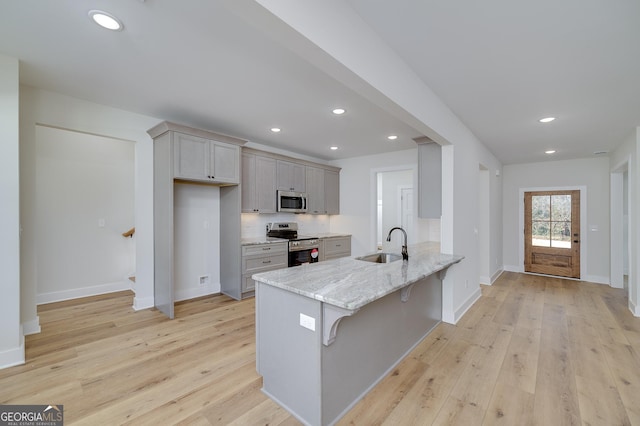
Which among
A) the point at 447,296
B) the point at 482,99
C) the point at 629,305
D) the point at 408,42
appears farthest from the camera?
the point at 629,305

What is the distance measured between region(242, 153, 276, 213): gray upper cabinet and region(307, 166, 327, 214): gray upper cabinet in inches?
34.6

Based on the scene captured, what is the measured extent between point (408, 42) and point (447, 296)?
282 cm

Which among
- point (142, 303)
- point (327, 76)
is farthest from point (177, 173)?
point (327, 76)

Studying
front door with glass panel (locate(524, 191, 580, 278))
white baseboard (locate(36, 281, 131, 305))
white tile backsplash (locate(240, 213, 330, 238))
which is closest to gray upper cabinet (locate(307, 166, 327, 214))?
white tile backsplash (locate(240, 213, 330, 238))

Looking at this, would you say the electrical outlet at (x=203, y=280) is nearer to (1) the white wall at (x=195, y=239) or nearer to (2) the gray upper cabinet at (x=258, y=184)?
(1) the white wall at (x=195, y=239)

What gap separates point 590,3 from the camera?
1526mm

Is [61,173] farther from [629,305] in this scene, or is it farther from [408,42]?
[629,305]

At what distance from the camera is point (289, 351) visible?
1.81 meters

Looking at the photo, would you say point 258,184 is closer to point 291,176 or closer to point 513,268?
point 291,176

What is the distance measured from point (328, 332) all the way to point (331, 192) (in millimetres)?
4519

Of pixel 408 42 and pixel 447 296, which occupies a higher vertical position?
pixel 408 42

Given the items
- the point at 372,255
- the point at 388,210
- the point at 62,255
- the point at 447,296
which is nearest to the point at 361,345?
the point at 372,255

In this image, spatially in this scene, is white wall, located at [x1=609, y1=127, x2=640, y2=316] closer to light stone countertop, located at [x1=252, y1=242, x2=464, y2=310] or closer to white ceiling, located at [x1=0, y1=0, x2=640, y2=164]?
white ceiling, located at [x1=0, y1=0, x2=640, y2=164]

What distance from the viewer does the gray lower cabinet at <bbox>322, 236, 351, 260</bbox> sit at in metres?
5.35
